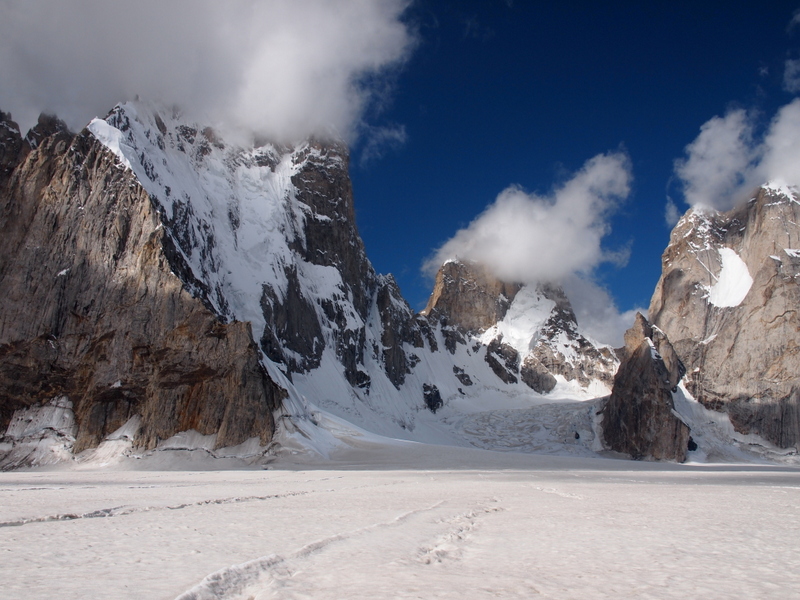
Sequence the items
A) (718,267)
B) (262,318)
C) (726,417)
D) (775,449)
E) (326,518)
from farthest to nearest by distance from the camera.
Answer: (718,267) < (726,417) < (775,449) < (262,318) < (326,518)

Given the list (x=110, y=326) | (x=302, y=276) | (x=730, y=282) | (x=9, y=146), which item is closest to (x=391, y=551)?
(x=110, y=326)

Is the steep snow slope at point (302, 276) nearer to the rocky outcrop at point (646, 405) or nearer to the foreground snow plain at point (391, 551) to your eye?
the rocky outcrop at point (646, 405)

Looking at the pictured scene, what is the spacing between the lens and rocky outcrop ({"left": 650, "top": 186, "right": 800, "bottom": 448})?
270 ft

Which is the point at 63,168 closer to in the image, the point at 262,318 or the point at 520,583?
the point at 262,318

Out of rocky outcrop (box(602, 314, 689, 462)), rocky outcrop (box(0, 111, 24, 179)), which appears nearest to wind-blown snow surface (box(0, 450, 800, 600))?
rocky outcrop (box(0, 111, 24, 179))

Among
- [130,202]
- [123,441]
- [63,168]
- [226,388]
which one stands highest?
[63,168]

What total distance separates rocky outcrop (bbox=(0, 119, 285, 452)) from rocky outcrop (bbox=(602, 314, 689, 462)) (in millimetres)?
56184

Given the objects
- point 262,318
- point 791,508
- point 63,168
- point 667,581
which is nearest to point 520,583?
point 667,581

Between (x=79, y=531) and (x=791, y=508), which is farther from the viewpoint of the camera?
(x=791, y=508)

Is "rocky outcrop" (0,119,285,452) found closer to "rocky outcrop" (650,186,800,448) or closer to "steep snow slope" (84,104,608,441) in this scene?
"steep snow slope" (84,104,608,441)

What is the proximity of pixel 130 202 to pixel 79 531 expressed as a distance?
5192 centimetres

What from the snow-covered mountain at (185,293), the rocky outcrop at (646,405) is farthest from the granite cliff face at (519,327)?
the rocky outcrop at (646,405)

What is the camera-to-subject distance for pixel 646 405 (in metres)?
81.1

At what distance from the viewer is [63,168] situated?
53.9 meters
